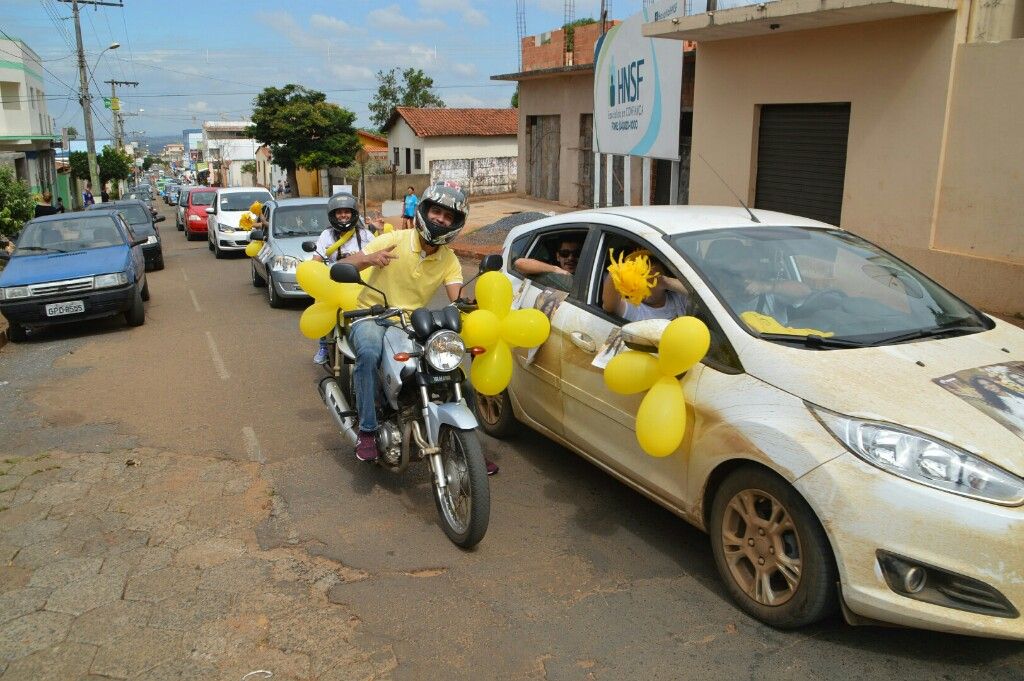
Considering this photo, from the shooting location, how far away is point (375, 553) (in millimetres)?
4508

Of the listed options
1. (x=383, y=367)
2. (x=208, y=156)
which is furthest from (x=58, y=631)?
(x=208, y=156)

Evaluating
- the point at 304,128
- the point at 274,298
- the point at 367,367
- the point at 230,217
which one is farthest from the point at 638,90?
the point at 304,128

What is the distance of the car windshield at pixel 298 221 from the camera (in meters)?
13.6

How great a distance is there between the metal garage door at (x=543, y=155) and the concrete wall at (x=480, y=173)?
8894 mm

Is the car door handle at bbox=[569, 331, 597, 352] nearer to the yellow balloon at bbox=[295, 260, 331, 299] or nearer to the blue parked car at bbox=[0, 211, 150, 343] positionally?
the yellow balloon at bbox=[295, 260, 331, 299]

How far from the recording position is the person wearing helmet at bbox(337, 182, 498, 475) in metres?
4.97

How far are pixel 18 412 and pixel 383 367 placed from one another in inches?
172

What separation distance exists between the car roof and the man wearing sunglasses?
205 mm

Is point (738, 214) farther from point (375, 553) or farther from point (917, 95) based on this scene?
point (917, 95)

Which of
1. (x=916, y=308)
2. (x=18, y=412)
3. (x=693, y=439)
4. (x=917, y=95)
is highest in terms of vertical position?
(x=917, y=95)

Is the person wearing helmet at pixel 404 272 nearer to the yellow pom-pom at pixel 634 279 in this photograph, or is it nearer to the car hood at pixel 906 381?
the yellow pom-pom at pixel 634 279

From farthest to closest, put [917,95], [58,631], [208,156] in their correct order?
[208,156]
[917,95]
[58,631]

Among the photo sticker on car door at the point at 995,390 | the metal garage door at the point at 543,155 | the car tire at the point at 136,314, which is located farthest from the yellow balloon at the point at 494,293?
the metal garage door at the point at 543,155

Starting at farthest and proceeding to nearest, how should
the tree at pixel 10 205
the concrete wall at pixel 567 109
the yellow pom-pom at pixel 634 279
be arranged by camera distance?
1. the concrete wall at pixel 567 109
2. the tree at pixel 10 205
3. the yellow pom-pom at pixel 634 279
